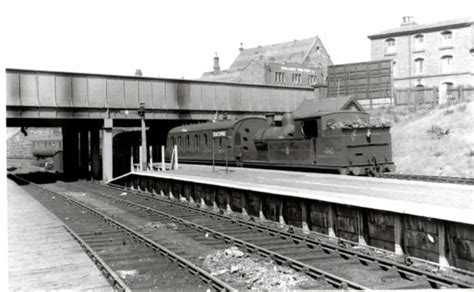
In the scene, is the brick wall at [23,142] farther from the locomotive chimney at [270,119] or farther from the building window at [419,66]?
the locomotive chimney at [270,119]

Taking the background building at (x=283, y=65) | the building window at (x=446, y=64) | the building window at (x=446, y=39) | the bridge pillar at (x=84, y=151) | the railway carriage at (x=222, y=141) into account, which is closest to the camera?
the railway carriage at (x=222, y=141)

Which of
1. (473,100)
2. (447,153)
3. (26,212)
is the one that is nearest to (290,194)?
(26,212)

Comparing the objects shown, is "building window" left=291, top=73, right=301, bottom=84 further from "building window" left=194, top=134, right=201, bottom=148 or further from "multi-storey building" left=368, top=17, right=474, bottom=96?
"building window" left=194, top=134, right=201, bottom=148

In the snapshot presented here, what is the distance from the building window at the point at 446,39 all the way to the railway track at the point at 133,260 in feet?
125

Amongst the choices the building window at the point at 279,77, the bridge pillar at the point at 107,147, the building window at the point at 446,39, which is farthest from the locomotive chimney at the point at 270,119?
the building window at the point at 279,77

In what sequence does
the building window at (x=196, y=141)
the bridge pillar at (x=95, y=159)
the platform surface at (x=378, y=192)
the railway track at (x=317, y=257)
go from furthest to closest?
the bridge pillar at (x=95, y=159) → the building window at (x=196, y=141) → the platform surface at (x=378, y=192) → the railway track at (x=317, y=257)

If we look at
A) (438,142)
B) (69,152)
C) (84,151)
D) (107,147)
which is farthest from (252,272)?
(69,152)

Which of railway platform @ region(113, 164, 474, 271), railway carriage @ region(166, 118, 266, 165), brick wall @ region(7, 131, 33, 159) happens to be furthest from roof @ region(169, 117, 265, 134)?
brick wall @ region(7, 131, 33, 159)

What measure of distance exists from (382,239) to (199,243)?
171 inches

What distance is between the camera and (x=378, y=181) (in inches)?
562

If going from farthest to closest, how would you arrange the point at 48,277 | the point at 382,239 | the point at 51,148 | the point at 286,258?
the point at 51,148, the point at 382,239, the point at 286,258, the point at 48,277

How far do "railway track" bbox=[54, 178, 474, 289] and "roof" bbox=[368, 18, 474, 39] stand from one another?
35039 mm

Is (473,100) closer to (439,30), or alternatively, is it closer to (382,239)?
(439,30)

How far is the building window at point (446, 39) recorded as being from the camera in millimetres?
42469
